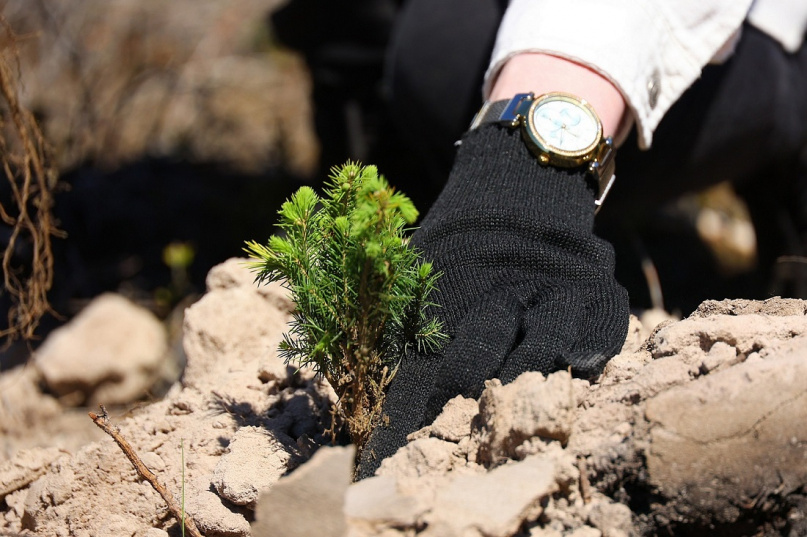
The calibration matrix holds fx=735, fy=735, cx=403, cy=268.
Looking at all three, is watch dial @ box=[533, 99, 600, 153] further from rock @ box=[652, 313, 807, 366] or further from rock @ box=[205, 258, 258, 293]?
rock @ box=[205, 258, 258, 293]

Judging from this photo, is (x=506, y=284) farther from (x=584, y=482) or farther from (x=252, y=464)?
(x=252, y=464)

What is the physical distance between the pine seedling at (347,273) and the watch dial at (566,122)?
562mm

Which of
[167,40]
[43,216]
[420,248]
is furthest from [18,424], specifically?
[167,40]

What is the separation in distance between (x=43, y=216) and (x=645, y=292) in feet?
6.74

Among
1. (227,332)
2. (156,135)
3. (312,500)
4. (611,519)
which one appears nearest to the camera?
(312,500)

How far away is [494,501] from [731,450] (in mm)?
357

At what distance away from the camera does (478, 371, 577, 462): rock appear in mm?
1146

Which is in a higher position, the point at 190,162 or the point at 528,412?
the point at 528,412

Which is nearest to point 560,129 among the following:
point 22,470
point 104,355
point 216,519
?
point 216,519

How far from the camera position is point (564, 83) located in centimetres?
178

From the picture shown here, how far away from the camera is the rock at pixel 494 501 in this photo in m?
1.01

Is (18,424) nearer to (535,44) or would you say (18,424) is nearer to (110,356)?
(110,356)

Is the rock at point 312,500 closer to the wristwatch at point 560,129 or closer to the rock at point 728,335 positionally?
the rock at point 728,335

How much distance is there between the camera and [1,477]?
5.53 ft
